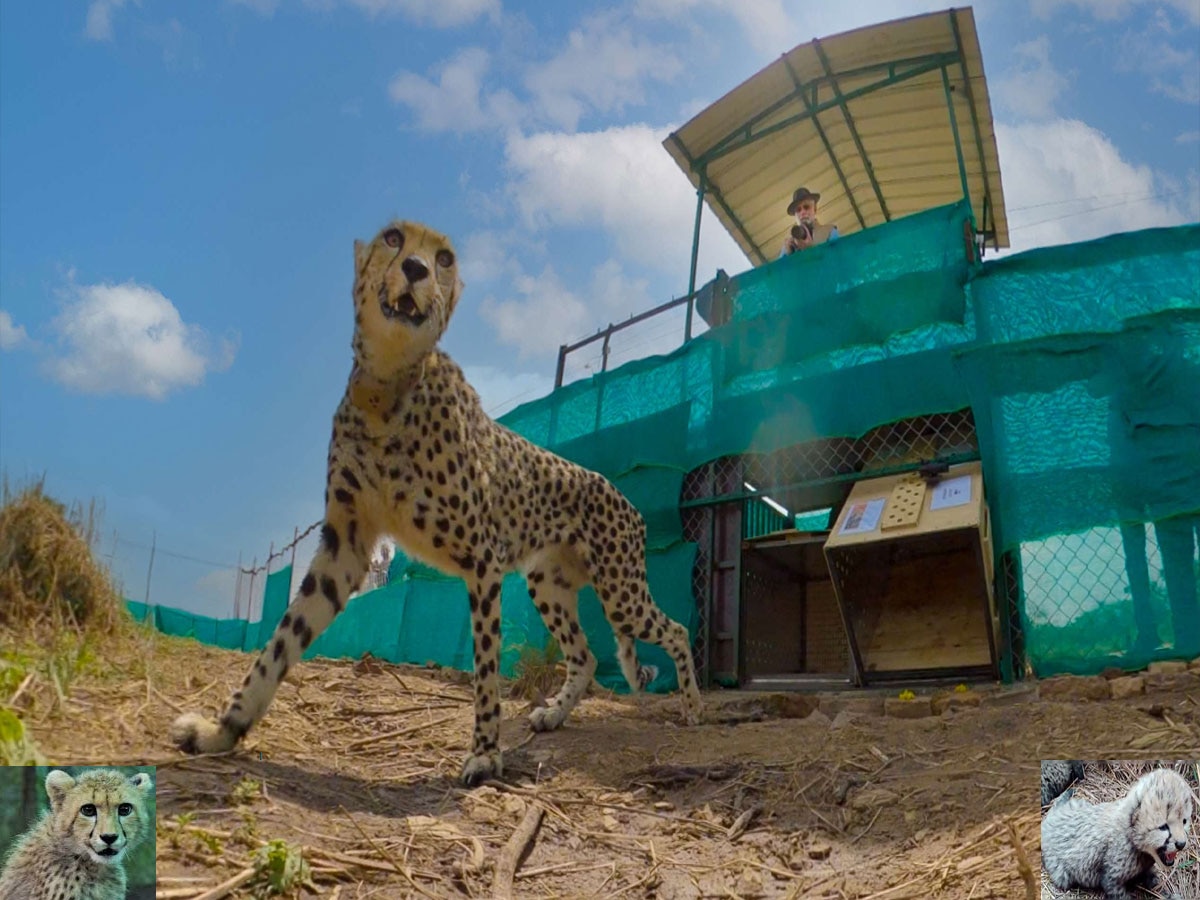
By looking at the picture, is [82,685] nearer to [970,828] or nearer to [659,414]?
[970,828]

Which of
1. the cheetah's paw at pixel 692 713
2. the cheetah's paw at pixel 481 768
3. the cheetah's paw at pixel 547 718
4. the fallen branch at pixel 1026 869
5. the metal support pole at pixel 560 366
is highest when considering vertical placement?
the metal support pole at pixel 560 366

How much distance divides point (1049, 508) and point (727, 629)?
7.99ft

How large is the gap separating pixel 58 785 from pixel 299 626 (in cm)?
198

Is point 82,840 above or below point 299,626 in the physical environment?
below

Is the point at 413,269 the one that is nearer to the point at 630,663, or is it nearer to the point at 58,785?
the point at 58,785

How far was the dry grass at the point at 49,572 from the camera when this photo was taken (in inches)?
150

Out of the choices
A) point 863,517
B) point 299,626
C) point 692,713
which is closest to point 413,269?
point 299,626

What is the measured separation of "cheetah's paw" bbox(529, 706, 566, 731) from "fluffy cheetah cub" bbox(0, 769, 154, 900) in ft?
9.68

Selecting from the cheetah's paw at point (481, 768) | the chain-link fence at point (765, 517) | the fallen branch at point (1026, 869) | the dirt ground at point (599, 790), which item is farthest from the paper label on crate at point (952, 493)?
the fallen branch at point (1026, 869)

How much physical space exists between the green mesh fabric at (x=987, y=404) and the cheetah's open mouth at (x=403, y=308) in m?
3.61

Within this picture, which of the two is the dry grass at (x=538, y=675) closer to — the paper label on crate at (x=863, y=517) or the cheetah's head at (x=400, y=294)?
the paper label on crate at (x=863, y=517)

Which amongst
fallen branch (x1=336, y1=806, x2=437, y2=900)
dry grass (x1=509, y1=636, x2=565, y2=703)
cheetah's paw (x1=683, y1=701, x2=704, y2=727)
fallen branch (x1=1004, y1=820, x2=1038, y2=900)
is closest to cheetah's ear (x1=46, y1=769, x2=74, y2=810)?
fallen branch (x1=336, y1=806, x2=437, y2=900)

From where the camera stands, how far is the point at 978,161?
9.16 metres

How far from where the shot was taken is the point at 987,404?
19.5 feet
